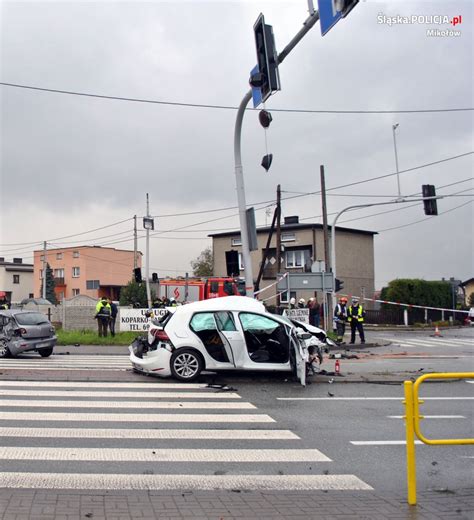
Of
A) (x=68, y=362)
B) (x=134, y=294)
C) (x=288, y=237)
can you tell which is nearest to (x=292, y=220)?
(x=288, y=237)

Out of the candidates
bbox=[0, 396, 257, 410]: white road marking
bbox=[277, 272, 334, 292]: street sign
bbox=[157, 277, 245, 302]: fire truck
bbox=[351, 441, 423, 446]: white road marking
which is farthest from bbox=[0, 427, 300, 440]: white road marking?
bbox=[157, 277, 245, 302]: fire truck


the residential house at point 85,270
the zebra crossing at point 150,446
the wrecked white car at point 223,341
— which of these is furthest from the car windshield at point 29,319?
the residential house at point 85,270

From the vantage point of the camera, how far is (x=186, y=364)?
1230 cm

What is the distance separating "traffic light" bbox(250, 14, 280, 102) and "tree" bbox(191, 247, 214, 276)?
217 ft

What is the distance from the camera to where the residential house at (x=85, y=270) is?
78.6 m

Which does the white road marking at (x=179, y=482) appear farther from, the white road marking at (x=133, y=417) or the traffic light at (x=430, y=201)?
the traffic light at (x=430, y=201)

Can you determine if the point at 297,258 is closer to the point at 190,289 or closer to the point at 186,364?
the point at 190,289

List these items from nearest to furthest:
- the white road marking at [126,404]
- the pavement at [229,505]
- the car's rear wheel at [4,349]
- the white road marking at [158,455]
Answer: the pavement at [229,505] → the white road marking at [158,455] → the white road marking at [126,404] → the car's rear wheel at [4,349]

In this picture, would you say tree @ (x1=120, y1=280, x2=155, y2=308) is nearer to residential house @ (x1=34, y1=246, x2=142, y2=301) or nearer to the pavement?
residential house @ (x1=34, y1=246, x2=142, y2=301)

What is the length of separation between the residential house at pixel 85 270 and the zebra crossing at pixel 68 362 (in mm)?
58793

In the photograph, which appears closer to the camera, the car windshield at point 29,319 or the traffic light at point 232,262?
the traffic light at point 232,262

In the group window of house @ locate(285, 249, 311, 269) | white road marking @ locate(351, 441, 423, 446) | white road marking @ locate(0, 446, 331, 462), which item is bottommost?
white road marking @ locate(351, 441, 423, 446)

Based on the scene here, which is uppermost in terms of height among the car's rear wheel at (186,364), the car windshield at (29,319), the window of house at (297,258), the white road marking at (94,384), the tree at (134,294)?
the window of house at (297,258)

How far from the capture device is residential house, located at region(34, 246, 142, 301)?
78.6 metres
